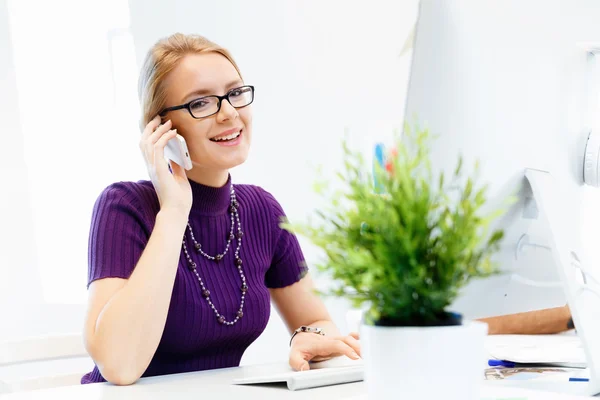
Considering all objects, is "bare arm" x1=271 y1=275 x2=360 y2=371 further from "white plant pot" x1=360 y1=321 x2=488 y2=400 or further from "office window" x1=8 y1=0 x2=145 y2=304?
"office window" x1=8 y1=0 x2=145 y2=304

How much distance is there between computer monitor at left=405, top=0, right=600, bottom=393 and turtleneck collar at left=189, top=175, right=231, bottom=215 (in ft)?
2.26

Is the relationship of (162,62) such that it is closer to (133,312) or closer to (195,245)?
(195,245)

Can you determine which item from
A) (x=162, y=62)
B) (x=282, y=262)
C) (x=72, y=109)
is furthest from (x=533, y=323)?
(x=72, y=109)

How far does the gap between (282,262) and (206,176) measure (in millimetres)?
273

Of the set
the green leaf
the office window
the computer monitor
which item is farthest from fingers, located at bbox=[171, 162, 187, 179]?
the office window

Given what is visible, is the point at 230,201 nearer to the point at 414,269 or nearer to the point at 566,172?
the point at 566,172

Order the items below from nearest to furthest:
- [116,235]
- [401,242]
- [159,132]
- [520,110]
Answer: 1. [401,242]
2. [520,110]
3. [116,235]
4. [159,132]

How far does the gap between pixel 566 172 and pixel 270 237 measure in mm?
809

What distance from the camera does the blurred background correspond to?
292 cm

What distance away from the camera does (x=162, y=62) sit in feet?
4.94

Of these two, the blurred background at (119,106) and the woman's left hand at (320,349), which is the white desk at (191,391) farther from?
the blurred background at (119,106)

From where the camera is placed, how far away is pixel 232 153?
149 centimetres

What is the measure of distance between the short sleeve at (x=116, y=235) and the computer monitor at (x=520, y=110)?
65 cm

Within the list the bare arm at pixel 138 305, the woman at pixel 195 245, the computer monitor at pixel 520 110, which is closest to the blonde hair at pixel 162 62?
the woman at pixel 195 245
